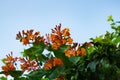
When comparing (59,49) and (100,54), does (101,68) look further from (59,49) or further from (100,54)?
(59,49)

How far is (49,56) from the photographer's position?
11.8 ft

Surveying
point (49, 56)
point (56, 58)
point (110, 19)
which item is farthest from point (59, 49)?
point (110, 19)

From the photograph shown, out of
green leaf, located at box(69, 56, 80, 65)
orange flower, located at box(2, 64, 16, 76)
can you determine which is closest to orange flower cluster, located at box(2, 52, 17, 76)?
orange flower, located at box(2, 64, 16, 76)

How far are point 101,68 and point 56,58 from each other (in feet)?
1.60

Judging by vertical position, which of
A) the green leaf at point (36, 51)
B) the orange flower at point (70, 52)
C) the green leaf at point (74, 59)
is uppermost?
the green leaf at point (36, 51)

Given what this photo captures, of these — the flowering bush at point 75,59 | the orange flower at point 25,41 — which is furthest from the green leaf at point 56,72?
the orange flower at point 25,41

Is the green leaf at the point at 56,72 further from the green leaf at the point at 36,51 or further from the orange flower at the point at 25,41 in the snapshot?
the orange flower at the point at 25,41

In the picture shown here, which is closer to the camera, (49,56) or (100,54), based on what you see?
(100,54)

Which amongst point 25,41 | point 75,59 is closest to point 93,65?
point 75,59

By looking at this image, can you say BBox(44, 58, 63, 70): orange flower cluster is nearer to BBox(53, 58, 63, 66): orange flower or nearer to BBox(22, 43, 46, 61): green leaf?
BBox(53, 58, 63, 66): orange flower

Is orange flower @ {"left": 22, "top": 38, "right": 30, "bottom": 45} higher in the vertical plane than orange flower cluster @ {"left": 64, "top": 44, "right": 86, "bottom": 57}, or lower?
higher

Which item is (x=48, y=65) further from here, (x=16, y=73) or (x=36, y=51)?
(x=16, y=73)

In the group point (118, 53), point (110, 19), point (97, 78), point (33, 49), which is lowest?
point (97, 78)

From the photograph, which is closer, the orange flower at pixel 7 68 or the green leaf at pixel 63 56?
the green leaf at pixel 63 56
